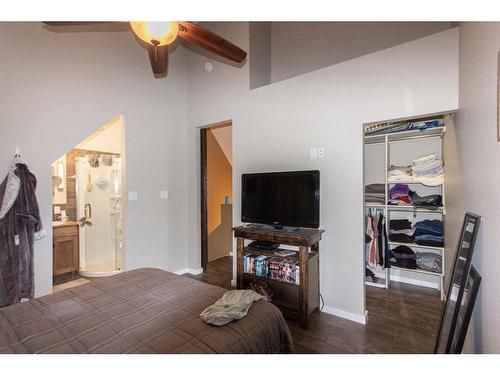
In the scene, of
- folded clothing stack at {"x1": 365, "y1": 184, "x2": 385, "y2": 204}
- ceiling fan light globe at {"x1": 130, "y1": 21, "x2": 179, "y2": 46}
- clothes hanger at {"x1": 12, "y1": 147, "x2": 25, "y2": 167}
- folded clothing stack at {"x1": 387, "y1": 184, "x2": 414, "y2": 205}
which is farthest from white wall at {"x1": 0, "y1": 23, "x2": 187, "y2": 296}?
folded clothing stack at {"x1": 387, "y1": 184, "x2": 414, "y2": 205}

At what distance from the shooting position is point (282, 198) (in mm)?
2607

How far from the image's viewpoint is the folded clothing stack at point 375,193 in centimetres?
321

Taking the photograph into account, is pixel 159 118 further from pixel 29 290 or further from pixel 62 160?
pixel 29 290

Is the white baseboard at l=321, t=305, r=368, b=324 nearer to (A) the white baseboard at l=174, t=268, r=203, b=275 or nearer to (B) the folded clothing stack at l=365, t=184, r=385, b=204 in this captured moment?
(B) the folded clothing stack at l=365, t=184, r=385, b=204

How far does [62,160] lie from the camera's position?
3740mm

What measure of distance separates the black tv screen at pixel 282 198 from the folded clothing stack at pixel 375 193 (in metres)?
1.29

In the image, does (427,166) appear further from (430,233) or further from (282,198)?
(282,198)

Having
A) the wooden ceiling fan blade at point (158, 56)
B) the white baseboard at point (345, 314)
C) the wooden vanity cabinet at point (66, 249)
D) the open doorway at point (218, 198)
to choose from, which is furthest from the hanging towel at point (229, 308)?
the wooden vanity cabinet at point (66, 249)

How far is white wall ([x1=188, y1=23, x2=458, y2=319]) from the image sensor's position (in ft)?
6.76

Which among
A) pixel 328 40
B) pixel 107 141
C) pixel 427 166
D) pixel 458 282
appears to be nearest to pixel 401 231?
pixel 427 166

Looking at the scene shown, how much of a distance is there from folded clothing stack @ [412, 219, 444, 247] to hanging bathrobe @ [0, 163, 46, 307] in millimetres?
4119

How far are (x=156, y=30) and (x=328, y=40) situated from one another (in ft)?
8.38
